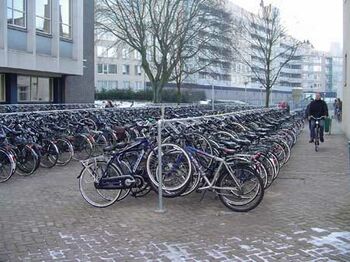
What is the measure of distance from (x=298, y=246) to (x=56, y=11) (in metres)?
21.4

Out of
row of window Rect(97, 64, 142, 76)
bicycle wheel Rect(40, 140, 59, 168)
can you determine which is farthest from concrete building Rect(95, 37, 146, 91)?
bicycle wheel Rect(40, 140, 59, 168)

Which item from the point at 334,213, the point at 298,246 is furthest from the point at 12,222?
the point at 334,213

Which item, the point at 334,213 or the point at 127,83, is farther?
the point at 127,83

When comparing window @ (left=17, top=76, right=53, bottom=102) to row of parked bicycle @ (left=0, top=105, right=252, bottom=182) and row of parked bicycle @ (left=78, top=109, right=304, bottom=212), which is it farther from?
row of parked bicycle @ (left=78, top=109, right=304, bottom=212)

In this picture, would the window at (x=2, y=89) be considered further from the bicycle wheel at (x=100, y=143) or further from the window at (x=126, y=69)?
the window at (x=126, y=69)

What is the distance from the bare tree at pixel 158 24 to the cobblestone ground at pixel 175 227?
2369 cm

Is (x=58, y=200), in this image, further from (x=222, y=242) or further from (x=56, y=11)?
(x=56, y=11)

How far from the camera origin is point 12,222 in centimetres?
619

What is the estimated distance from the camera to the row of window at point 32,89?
77.7 feet

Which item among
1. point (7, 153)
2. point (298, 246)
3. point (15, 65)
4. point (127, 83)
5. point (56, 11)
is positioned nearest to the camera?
point (298, 246)

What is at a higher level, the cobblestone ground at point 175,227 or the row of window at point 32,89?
the row of window at point 32,89

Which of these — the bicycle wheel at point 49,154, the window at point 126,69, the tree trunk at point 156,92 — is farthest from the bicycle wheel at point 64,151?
the window at point 126,69

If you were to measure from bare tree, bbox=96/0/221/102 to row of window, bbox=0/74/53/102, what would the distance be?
23.5 ft

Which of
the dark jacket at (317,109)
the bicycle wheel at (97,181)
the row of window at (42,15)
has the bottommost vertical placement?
the bicycle wheel at (97,181)
